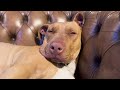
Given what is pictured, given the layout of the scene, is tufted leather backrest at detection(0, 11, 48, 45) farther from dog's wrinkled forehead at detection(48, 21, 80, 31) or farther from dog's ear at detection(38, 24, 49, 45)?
dog's wrinkled forehead at detection(48, 21, 80, 31)

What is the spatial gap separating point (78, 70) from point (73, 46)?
153 mm

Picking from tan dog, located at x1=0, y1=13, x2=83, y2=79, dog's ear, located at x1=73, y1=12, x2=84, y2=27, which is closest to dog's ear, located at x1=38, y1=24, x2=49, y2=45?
tan dog, located at x1=0, y1=13, x2=83, y2=79

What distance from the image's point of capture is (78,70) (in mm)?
1372

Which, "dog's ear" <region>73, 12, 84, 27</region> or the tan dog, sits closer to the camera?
the tan dog

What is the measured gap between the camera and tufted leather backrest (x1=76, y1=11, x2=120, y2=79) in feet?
3.75

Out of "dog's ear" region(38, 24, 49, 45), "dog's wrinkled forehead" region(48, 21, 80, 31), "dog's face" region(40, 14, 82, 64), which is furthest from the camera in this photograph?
"dog's ear" region(38, 24, 49, 45)

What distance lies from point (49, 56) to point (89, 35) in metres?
0.27

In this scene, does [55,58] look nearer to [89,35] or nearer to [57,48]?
[57,48]

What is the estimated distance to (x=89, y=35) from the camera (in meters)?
1.34

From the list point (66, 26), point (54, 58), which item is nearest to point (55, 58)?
point (54, 58)

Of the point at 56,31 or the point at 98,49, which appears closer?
the point at 98,49
